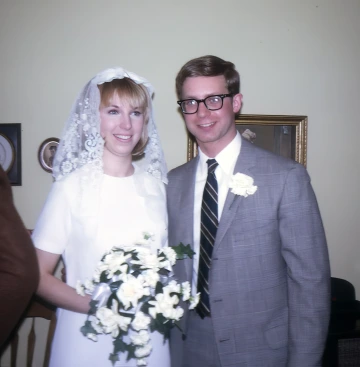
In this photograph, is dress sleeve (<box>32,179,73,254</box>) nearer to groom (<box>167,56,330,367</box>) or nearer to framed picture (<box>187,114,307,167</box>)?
groom (<box>167,56,330,367</box>)

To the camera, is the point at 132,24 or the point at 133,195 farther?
the point at 132,24

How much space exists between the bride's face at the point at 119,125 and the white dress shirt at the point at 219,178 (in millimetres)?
457

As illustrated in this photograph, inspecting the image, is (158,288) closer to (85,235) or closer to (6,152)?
(85,235)

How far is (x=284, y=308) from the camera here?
1949 mm

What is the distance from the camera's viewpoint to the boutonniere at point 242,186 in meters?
1.87

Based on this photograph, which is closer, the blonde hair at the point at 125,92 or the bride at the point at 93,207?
the bride at the point at 93,207

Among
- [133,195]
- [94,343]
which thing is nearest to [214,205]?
[133,195]

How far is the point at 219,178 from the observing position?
2.07 metres

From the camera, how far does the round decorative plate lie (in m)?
2.99

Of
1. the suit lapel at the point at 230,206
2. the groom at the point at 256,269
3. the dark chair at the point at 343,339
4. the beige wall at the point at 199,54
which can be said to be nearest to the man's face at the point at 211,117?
the groom at the point at 256,269

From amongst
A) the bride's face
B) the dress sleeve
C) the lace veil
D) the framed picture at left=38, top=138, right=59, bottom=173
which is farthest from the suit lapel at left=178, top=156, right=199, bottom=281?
the framed picture at left=38, top=138, right=59, bottom=173

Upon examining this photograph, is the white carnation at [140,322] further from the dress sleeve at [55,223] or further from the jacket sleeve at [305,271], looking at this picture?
the jacket sleeve at [305,271]

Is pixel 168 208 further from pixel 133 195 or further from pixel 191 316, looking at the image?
pixel 191 316

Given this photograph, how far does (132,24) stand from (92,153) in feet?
5.27
